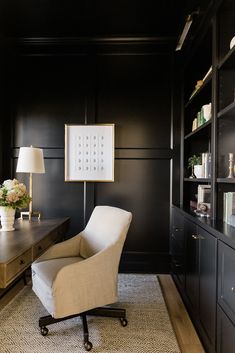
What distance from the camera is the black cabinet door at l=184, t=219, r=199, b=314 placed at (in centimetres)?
184

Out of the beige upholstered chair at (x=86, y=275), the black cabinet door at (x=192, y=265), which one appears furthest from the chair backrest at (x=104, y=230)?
the black cabinet door at (x=192, y=265)

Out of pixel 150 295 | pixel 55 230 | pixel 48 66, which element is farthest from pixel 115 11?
Result: pixel 150 295

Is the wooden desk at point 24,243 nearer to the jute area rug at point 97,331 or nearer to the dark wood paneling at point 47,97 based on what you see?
the jute area rug at point 97,331

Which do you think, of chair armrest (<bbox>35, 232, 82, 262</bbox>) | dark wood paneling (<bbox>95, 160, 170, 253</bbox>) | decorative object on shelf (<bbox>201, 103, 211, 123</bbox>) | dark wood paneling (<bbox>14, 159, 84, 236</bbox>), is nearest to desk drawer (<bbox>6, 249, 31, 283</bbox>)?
chair armrest (<bbox>35, 232, 82, 262</bbox>)

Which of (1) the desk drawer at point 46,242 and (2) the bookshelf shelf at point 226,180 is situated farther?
(1) the desk drawer at point 46,242

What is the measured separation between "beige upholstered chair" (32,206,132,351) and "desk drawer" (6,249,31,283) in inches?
8.7

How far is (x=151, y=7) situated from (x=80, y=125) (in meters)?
1.39

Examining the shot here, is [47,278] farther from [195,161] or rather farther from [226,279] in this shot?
[195,161]

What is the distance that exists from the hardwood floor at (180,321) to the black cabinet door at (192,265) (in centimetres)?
16

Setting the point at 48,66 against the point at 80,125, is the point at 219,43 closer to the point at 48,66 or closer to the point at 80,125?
the point at 80,125

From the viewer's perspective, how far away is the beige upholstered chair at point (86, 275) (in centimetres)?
161

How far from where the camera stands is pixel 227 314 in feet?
4.24

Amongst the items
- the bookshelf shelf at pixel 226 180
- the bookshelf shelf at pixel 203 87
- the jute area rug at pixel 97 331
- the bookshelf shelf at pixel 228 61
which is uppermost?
the bookshelf shelf at pixel 203 87

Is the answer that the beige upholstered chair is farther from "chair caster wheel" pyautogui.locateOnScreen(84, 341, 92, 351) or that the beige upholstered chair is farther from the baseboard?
the baseboard
